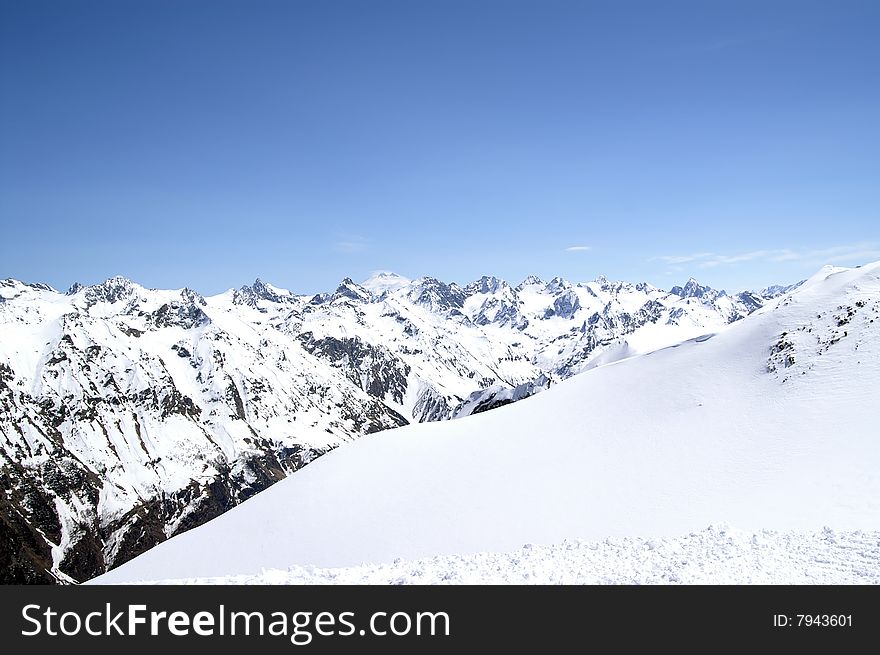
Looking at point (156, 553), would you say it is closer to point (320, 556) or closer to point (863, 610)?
point (320, 556)

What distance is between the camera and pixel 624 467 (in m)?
25.6

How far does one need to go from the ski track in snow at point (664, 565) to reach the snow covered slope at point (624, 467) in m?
1.86

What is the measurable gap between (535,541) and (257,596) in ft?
37.3

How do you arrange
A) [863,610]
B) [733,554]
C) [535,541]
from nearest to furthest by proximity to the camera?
[863,610], [733,554], [535,541]

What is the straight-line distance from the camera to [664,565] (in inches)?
524

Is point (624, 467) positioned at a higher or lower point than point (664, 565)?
higher

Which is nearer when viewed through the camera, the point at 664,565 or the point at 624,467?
the point at 664,565

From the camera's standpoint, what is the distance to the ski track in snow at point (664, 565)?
12164 mm

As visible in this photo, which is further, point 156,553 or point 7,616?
point 156,553

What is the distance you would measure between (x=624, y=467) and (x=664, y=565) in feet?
42.1

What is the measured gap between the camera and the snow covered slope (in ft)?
65.0

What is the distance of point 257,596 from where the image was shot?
480 inches

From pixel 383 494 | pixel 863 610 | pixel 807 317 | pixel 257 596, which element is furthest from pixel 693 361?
pixel 257 596

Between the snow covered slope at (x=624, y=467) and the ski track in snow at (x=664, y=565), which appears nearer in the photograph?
the ski track in snow at (x=664, y=565)
